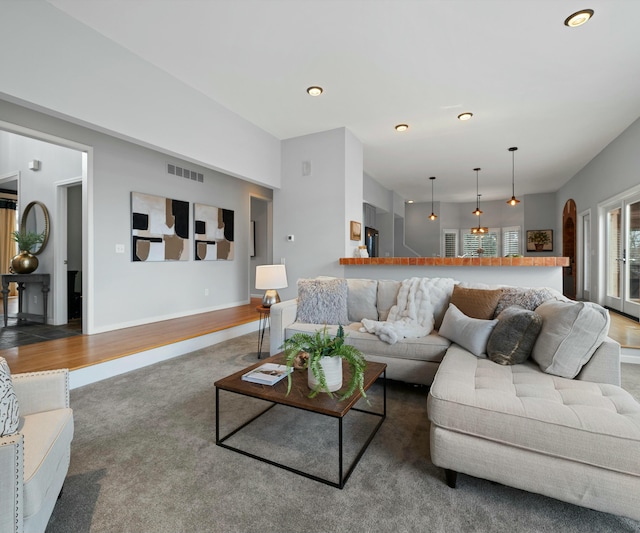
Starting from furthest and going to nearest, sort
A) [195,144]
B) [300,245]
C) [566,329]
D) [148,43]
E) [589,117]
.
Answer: [300,245], [589,117], [195,144], [148,43], [566,329]

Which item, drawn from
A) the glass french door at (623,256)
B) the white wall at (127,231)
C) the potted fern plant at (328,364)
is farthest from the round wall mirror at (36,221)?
the glass french door at (623,256)

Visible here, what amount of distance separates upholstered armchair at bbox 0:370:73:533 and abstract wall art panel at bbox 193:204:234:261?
4057 mm

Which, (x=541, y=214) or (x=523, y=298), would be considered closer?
(x=523, y=298)

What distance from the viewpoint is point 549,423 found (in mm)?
1397

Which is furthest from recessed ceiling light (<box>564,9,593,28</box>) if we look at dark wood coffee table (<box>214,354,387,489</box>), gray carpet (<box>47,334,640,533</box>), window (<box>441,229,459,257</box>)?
window (<box>441,229,459,257</box>)

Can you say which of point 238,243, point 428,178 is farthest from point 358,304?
point 428,178

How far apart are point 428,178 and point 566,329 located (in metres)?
6.42

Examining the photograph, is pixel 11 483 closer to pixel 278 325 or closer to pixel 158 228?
pixel 278 325

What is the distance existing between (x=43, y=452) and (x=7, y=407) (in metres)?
0.21

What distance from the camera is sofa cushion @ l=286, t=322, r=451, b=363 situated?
260 cm

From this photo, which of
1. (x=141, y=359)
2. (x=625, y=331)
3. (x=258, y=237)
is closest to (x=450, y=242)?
(x=258, y=237)

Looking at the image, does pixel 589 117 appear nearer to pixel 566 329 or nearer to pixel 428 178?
pixel 428 178

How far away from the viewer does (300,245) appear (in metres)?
5.21

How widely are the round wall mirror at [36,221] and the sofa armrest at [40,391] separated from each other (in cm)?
434
